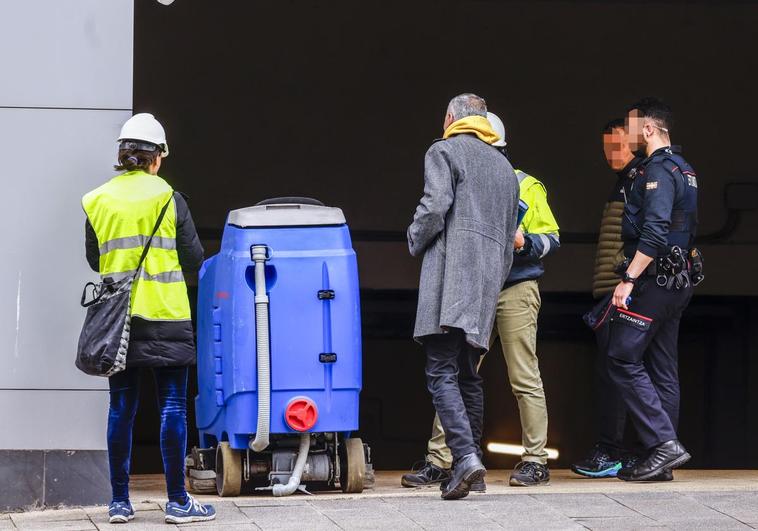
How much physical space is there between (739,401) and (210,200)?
17.7ft

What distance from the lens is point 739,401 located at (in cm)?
1267

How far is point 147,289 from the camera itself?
17.5 feet

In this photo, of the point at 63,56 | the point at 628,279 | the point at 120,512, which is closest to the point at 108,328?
the point at 120,512

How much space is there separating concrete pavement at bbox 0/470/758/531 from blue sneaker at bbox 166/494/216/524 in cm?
6

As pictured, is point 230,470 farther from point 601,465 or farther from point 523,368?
point 601,465

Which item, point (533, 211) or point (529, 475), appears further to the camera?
point (533, 211)

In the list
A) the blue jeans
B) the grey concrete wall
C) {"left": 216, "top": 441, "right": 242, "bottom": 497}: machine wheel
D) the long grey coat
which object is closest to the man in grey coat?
the long grey coat

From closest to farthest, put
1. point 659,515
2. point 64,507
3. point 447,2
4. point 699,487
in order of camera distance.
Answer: point 659,515
point 64,507
point 699,487
point 447,2

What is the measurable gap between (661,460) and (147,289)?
9.24 ft

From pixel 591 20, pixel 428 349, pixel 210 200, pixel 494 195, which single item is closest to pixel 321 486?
pixel 428 349

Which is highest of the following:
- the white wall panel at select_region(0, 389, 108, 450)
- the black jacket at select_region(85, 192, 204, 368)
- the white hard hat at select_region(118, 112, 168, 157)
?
the white hard hat at select_region(118, 112, 168, 157)

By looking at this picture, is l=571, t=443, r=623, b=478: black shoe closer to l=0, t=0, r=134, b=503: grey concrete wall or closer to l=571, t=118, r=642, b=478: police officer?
l=571, t=118, r=642, b=478: police officer

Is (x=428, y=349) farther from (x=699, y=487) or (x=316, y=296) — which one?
(x=699, y=487)

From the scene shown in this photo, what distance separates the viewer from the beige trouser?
664cm
